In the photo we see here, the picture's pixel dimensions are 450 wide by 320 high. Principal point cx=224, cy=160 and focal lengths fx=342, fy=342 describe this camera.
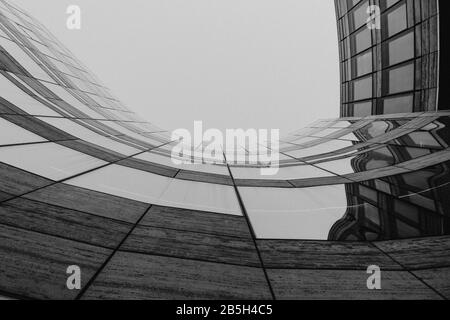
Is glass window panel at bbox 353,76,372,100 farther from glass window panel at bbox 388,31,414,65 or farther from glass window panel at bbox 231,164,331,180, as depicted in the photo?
glass window panel at bbox 231,164,331,180

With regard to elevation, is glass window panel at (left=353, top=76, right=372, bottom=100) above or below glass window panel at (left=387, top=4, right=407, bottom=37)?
below

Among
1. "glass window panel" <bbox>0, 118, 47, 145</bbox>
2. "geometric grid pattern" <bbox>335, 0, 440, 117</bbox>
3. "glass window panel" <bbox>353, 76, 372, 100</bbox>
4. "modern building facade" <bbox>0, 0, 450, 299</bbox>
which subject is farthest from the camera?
"glass window panel" <bbox>353, 76, 372, 100</bbox>

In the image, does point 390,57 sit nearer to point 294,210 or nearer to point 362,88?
point 362,88

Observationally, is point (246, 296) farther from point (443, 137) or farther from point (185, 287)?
point (443, 137)

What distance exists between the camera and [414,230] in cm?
656

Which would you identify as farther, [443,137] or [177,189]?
[443,137]

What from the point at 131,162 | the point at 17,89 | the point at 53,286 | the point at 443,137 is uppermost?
the point at 17,89

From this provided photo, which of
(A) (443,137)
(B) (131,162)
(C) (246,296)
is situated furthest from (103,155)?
(A) (443,137)

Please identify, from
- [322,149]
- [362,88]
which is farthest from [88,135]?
[362,88]

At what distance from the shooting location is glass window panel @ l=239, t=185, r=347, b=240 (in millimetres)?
6668

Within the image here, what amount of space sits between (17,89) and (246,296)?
11.8m

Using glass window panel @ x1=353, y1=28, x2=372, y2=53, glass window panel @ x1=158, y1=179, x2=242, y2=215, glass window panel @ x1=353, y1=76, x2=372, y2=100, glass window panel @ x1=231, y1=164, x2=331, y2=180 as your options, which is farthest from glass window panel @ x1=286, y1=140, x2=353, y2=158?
glass window panel @ x1=353, y1=28, x2=372, y2=53

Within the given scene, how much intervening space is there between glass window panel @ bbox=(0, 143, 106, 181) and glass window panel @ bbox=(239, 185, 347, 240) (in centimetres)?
416
